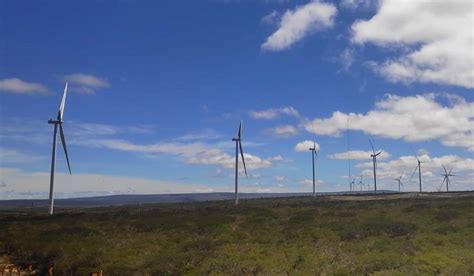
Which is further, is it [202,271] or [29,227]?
[29,227]

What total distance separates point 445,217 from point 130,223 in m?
31.8

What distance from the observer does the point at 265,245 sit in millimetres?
34562

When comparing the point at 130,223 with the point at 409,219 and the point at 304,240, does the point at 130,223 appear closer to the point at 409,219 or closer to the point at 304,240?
the point at 304,240

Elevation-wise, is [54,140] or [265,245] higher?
[54,140]

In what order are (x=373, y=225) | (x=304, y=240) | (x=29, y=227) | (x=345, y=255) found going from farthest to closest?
(x=29, y=227) → (x=373, y=225) → (x=304, y=240) → (x=345, y=255)

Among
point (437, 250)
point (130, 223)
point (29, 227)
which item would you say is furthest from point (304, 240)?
point (29, 227)

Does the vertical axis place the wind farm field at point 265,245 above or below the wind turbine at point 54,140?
below

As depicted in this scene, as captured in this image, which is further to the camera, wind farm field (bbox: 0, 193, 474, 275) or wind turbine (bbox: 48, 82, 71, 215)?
wind turbine (bbox: 48, 82, 71, 215)

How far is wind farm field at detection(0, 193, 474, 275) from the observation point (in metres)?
27.8

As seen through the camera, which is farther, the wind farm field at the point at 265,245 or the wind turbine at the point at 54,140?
the wind turbine at the point at 54,140

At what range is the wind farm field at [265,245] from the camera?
91.1 ft

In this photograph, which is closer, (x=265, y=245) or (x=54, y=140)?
(x=265, y=245)

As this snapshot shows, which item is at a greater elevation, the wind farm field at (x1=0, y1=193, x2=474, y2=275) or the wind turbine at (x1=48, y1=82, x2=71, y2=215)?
the wind turbine at (x1=48, y1=82, x2=71, y2=215)

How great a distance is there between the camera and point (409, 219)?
43.6 m
